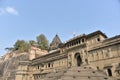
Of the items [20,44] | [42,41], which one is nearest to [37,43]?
[42,41]

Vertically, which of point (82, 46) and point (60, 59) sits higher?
point (82, 46)

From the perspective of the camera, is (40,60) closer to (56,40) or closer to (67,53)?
(67,53)

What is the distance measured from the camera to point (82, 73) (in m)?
22.9

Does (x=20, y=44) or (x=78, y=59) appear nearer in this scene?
(x=78, y=59)

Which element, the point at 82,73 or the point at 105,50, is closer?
the point at 82,73

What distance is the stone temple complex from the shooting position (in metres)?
22.9

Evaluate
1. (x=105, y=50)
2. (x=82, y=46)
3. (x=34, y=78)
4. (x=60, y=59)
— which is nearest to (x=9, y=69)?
(x=34, y=78)

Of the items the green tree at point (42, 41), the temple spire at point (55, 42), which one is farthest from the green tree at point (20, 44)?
the temple spire at point (55, 42)

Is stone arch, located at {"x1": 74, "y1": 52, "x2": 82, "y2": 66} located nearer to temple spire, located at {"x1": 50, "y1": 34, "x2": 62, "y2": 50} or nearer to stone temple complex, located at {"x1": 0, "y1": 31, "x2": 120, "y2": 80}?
stone temple complex, located at {"x1": 0, "y1": 31, "x2": 120, "y2": 80}

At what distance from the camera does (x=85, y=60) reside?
27875 mm

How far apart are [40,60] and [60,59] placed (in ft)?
25.8

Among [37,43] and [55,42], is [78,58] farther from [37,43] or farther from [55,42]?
[37,43]

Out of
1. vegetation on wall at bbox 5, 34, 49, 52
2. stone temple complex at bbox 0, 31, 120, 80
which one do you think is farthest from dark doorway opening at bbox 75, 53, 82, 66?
vegetation on wall at bbox 5, 34, 49, 52

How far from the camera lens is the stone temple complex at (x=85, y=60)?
22875 mm
